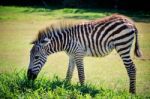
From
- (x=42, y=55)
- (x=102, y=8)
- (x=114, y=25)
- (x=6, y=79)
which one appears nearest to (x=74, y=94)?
(x=6, y=79)

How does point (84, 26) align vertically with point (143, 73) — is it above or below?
above

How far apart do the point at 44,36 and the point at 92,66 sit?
3.50 meters

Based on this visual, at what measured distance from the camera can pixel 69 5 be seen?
34094 mm

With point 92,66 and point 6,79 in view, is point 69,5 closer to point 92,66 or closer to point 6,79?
point 92,66

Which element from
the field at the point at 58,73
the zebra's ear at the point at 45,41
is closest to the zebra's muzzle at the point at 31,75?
the field at the point at 58,73

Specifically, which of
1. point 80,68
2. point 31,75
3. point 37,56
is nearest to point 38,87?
point 31,75

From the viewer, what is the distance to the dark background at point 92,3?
28719 mm

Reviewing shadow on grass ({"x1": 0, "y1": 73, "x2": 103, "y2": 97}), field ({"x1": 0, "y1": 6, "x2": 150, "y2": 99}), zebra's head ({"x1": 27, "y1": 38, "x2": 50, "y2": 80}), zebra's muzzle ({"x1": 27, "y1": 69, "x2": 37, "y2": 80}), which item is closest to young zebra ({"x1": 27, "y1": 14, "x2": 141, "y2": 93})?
zebra's head ({"x1": 27, "y1": 38, "x2": 50, "y2": 80})

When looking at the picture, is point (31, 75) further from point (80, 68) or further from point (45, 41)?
point (80, 68)

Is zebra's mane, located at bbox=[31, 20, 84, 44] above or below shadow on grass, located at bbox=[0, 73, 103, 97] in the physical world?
above

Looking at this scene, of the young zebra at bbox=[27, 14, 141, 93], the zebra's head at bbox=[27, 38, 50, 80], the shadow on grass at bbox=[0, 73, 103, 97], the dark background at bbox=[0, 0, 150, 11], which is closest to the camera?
the shadow on grass at bbox=[0, 73, 103, 97]

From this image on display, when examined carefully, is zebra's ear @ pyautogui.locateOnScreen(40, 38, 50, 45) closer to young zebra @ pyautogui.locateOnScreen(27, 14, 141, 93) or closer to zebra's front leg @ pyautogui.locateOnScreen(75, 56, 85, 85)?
young zebra @ pyautogui.locateOnScreen(27, 14, 141, 93)

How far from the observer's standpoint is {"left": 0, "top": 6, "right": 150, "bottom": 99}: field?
603 centimetres

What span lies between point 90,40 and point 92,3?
25.3m
